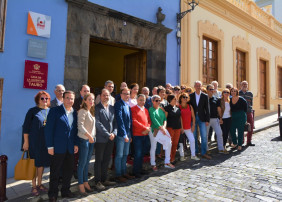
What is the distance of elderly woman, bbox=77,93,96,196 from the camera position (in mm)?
3518

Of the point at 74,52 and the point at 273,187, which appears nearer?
the point at 273,187

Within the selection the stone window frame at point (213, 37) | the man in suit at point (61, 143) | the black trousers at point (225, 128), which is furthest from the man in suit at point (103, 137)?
the stone window frame at point (213, 37)

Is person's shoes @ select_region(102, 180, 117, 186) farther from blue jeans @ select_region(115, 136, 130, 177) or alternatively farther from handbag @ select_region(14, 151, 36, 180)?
handbag @ select_region(14, 151, 36, 180)

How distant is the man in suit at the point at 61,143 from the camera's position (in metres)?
3.24

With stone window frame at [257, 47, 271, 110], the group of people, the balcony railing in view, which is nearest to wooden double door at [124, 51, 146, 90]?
the group of people

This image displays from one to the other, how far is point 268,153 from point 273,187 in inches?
88.8

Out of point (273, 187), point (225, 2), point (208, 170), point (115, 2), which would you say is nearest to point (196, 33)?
point (225, 2)

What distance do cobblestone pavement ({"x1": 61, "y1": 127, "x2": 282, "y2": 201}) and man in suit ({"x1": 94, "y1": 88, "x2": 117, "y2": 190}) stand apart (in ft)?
0.96

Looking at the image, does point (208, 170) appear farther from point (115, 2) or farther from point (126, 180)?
point (115, 2)

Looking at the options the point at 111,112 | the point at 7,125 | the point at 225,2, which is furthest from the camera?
the point at 225,2

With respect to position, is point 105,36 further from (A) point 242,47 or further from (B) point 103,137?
(A) point 242,47

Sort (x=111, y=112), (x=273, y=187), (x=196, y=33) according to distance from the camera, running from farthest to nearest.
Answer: (x=196, y=33)
(x=111, y=112)
(x=273, y=187)

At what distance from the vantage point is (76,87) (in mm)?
5707

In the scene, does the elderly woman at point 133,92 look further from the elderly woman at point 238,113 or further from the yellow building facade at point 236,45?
the yellow building facade at point 236,45
